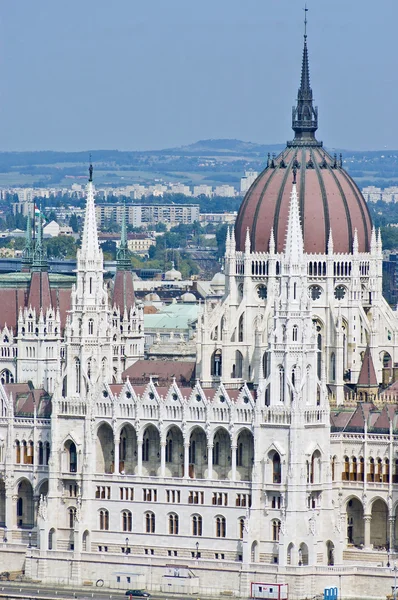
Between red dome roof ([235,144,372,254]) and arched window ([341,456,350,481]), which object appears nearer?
arched window ([341,456,350,481])

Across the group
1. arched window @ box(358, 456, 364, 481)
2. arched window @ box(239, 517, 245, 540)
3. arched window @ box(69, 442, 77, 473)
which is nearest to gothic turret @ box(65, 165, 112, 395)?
arched window @ box(69, 442, 77, 473)

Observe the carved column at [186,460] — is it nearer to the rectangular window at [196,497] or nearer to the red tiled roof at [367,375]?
the rectangular window at [196,497]

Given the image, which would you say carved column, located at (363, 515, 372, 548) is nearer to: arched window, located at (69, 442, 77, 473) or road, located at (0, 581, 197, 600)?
road, located at (0, 581, 197, 600)

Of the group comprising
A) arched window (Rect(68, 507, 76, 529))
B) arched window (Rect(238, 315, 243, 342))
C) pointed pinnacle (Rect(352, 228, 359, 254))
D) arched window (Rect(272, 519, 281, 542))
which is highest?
pointed pinnacle (Rect(352, 228, 359, 254))

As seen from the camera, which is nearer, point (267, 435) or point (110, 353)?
point (267, 435)

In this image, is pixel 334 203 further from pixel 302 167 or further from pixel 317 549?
pixel 317 549

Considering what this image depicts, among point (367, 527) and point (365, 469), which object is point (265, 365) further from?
point (367, 527)

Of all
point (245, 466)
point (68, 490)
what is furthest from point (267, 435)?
point (68, 490)

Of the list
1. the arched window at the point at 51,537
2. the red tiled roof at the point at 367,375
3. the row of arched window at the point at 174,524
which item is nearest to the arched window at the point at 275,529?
the row of arched window at the point at 174,524
